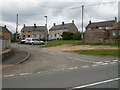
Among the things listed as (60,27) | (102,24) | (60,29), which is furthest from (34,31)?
(102,24)

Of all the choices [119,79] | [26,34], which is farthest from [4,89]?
[26,34]

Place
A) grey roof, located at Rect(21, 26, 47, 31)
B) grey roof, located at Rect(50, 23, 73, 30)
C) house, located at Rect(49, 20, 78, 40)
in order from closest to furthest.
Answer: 1. house, located at Rect(49, 20, 78, 40)
2. grey roof, located at Rect(50, 23, 73, 30)
3. grey roof, located at Rect(21, 26, 47, 31)

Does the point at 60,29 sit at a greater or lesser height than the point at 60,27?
lesser

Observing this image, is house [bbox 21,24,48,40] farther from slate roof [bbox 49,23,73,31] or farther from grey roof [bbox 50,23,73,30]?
grey roof [bbox 50,23,73,30]

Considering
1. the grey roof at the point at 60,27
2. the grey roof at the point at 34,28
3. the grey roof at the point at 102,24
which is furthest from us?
the grey roof at the point at 34,28

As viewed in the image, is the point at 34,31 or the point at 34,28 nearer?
the point at 34,31

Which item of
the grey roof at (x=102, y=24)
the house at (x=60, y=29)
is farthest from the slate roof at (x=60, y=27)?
the grey roof at (x=102, y=24)

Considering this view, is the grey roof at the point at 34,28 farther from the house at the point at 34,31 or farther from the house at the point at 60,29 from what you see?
the house at the point at 60,29

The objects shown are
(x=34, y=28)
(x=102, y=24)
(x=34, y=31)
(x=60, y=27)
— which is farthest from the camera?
(x=34, y=28)

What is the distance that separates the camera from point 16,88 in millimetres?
9789

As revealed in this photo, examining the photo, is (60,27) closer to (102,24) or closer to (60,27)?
(60,27)

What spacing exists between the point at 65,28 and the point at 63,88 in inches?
4247

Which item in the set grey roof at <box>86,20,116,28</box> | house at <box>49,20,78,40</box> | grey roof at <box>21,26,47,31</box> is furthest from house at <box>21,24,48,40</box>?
grey roof at <box>86,20,116,28</box>

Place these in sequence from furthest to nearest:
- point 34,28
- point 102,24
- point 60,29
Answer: point 34,28, point 60,29, point 102,24
